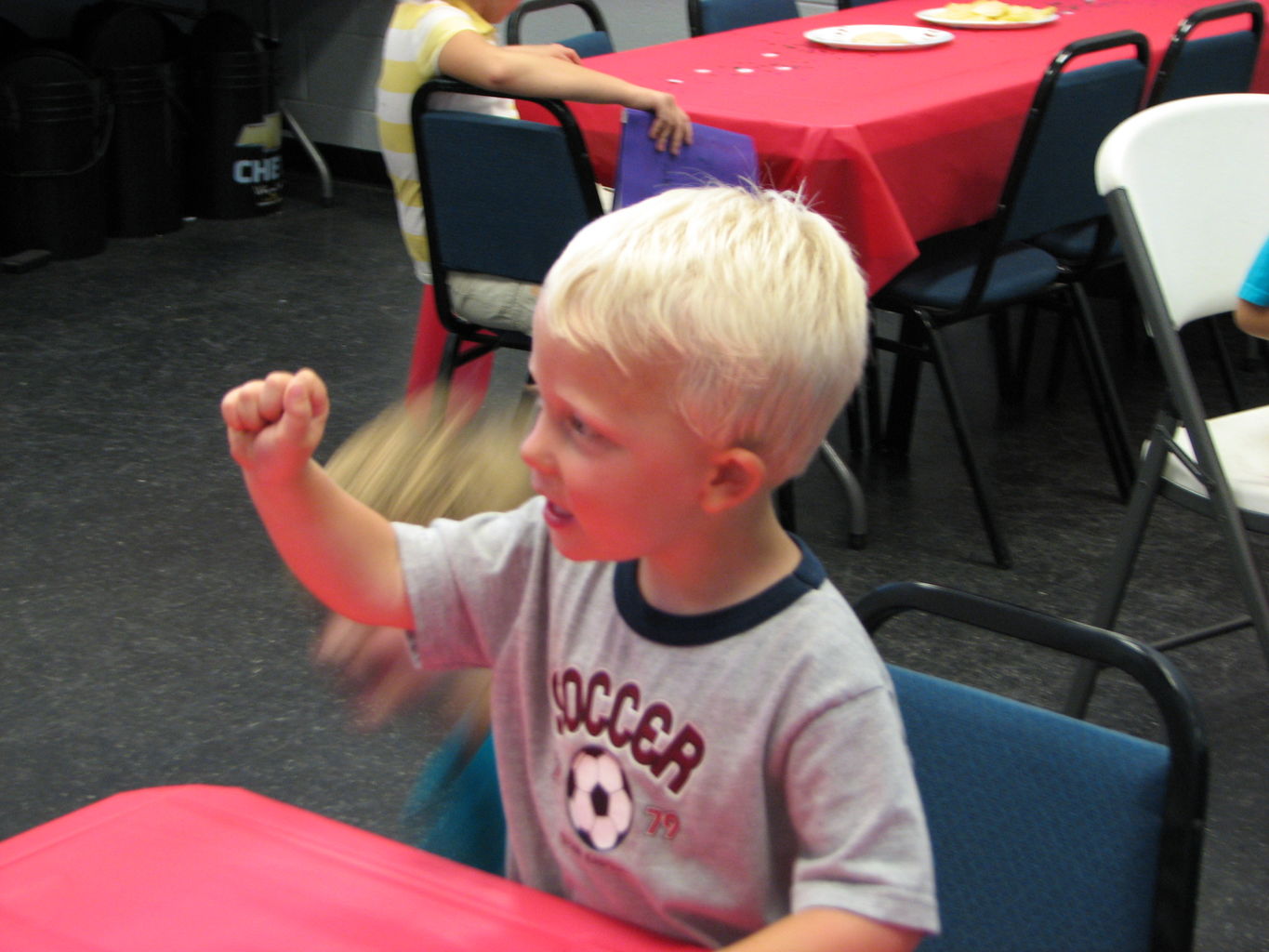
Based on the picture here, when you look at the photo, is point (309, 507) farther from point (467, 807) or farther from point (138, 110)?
point (138, 110)

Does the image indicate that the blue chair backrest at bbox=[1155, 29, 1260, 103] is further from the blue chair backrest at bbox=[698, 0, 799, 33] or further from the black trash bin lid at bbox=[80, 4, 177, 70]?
the black trash bin lid at bbox=[80, 4, 177, 70]

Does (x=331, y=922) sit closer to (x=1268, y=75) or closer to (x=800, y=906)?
(x=800, y=906)

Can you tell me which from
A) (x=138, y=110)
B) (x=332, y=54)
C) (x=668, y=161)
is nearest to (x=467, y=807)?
(x=668, y=161)

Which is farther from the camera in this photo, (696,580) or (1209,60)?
(1209,60)

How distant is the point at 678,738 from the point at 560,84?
5.70ft

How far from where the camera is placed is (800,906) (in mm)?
654

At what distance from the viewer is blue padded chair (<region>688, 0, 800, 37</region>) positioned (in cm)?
354

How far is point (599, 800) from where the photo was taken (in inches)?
29.8

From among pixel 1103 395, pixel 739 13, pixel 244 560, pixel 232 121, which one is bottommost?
pixel 244 560

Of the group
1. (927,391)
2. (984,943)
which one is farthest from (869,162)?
(984,943)

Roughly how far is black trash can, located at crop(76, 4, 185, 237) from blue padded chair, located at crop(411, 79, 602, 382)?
7.46 feet

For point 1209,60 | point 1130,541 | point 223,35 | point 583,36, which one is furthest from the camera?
point 223,35

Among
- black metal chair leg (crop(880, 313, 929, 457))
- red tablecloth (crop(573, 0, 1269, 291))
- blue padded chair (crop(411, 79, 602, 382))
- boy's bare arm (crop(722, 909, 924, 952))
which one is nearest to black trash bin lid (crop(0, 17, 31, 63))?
red tablecloth (crop(573, 0, 1269, 291))

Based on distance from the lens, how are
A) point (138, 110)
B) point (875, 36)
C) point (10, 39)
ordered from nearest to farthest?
point (875, 36)
point (10, 39)
point (138, 110)
